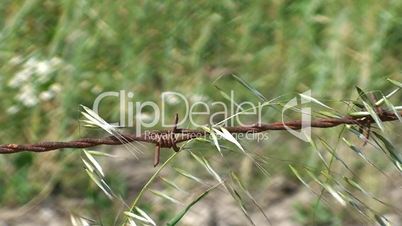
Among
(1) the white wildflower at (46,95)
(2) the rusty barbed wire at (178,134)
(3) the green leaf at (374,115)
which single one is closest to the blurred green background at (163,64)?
(1) the white wildflower at (46,95)

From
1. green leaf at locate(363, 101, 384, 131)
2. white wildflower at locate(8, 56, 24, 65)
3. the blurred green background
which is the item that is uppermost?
green leaf at locate(363, 101, 384, 131)

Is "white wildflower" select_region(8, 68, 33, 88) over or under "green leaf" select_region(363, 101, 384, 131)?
under

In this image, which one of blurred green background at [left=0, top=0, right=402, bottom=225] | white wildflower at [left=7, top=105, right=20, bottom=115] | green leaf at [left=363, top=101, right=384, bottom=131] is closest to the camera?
green leaf at [left=363, top=101, right=384, bottom=131]

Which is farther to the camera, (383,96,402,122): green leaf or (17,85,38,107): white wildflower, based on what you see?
(17,85,38,107): white wildflower

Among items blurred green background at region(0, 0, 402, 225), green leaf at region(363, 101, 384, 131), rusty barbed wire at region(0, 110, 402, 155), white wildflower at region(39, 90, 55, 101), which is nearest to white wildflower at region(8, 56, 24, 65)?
blurred green background at region(0, 0, 402, 225)

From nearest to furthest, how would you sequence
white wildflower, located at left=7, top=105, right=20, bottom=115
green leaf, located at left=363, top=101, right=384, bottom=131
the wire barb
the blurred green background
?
green leaf, located at left=363, top=101, right=384, bottom=131
the wire barb
the blurred green background
white wildflower, located at left=7, top=105, right=20, bottom=115

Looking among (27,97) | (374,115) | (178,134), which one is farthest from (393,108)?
(27,97)

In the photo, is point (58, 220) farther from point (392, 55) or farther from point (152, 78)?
point (392, 55)

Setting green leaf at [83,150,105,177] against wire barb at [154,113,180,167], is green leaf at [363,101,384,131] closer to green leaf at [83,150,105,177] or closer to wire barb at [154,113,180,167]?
wire barb at [154,113,180,167]

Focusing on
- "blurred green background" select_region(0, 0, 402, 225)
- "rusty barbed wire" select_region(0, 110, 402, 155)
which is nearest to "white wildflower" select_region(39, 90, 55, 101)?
"blurred green background" select_region(0, 0, 402, 225)

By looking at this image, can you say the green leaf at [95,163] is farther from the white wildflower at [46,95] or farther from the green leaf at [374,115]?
the white wildflower at [46,95]
